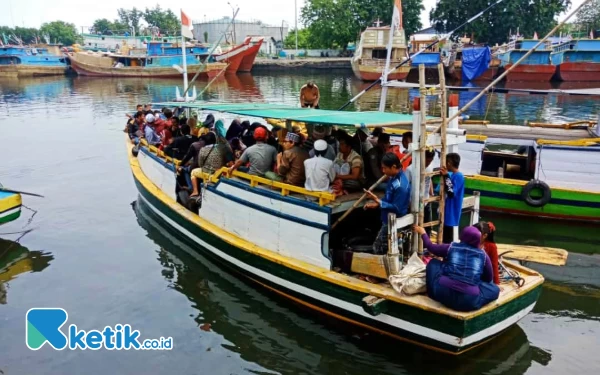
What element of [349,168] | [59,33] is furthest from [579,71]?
[59,33]

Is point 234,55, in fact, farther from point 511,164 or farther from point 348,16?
point 511,164

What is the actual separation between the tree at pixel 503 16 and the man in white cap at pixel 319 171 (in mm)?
48498

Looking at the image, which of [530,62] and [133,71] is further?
[133,71]

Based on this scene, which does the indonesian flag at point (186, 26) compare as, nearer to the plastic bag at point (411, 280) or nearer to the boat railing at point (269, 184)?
the boat railing at point (269, 184)

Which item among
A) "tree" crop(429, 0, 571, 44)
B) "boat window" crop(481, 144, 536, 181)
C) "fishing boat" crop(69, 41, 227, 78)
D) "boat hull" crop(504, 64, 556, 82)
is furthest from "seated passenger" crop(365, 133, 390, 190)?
"tree" crop(429, 0, 571, 44)

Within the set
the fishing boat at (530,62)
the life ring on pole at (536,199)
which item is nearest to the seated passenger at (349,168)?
the life ring on pole at (536,199)

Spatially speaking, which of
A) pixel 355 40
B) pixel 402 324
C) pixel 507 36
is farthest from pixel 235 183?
pixel 355 40

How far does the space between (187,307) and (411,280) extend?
350 cm

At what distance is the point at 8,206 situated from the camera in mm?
9211

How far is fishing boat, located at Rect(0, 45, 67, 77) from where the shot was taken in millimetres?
52500

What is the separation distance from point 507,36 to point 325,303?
51898 millimetres

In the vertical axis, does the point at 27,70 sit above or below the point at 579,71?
above

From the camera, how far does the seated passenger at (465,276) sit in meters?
5.13

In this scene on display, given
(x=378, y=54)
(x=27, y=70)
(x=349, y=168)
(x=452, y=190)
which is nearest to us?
(x=452, y=190)
